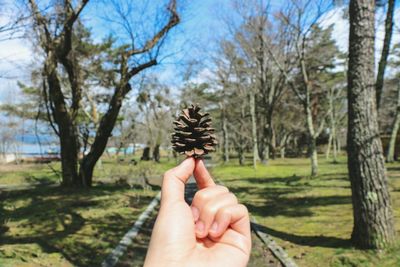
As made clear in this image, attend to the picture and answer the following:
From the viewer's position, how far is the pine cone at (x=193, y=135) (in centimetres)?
127

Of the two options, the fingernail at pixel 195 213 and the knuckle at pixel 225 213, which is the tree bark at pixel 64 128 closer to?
the fingernail at pixel 195 213

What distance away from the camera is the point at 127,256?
266 inches

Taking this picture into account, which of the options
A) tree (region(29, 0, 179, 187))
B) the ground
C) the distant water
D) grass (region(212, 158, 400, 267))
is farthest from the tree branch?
the distant water

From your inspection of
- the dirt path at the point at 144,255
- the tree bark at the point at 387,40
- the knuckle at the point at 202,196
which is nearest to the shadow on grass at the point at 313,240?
the dirt path at the point at 144,255

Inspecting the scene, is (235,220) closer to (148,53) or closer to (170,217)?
Answer: (170,217)

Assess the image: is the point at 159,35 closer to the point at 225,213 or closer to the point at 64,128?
the point at 64,128

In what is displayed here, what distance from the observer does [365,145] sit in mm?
5863

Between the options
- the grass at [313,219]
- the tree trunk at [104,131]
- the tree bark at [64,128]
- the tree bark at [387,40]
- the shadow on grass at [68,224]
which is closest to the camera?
the grass at [313,219]

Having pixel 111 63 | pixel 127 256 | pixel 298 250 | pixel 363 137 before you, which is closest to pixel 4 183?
pixel 111 63

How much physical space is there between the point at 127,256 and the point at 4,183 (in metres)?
17.3

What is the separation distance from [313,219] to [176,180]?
8373 millimetres

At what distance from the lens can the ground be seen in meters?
6.09

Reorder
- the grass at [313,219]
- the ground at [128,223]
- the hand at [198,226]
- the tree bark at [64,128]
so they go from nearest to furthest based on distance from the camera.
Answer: the hand at [198,226], the grass at [313,219], the ground at [128,223], the tree bark at [64,128]

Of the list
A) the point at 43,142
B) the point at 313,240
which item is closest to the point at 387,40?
the point at 313,240
